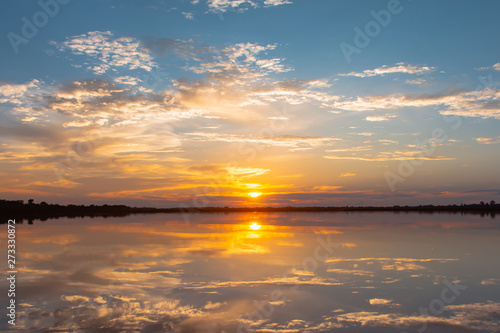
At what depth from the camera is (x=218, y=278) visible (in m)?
13.4

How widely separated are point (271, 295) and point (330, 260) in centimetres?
638

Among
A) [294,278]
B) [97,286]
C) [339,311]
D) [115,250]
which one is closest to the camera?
[339,311]

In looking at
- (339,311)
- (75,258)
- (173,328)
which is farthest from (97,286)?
(339,311)

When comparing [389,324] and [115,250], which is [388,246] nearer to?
[389,324]

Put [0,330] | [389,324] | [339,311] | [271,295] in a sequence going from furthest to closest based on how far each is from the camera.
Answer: [271,295] → [339,311] → [389,324] → [0,330]

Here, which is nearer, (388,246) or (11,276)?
(11,276)

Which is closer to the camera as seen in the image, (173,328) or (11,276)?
(173,328)

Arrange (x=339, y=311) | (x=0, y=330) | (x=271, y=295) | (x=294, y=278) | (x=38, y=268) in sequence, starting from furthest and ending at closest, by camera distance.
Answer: (x=38, y=268) < (x=294, y=278) < (x=271, y=295) < (x=339, y=311) < (x=0, y=330)

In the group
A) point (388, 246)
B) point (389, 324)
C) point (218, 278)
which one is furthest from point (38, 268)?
point (388, 246)

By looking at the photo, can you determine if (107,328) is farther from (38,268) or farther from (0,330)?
(38,268)

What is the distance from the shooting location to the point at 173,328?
328 inches

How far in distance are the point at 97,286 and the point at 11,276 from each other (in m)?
3.88

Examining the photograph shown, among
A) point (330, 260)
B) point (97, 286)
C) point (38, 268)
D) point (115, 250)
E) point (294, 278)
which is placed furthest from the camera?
point (115, 250)

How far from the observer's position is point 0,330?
804cm
